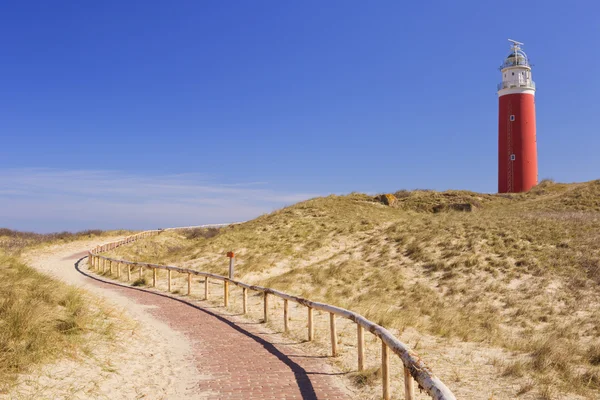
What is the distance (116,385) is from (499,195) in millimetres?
40973

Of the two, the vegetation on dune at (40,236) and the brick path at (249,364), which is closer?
the brick path at (249,364)

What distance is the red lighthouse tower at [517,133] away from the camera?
143 feet

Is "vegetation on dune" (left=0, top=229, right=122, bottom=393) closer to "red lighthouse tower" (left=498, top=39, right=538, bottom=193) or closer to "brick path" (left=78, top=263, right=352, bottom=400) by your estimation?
"brick path" (left=78, top=263, right=352, bottom=400)

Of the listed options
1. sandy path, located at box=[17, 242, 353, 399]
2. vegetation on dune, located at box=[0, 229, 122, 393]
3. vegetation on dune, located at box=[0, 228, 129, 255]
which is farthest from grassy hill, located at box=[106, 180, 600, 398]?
vegetation on dune, located at box=[0, 228, 129, 255]

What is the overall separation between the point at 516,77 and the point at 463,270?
3117 centimetres

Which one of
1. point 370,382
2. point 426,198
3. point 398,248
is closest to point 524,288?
point 398,248

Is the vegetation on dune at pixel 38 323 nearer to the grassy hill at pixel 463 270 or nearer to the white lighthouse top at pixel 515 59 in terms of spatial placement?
the grassy hill at pixel 463 270

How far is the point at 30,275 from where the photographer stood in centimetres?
1214

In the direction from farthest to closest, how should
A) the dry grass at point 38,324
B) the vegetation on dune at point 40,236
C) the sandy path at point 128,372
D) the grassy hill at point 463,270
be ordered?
the vegetation on dune at point 40,236 → the grassy hill at point 463,270 → the dry grass at point 38,324 → the sandy path at point 128,372

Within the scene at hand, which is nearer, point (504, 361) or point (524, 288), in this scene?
point (504, 361)

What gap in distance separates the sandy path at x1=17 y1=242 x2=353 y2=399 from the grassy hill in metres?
3.51

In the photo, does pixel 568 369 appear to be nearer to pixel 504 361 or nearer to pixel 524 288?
pixel 504 361

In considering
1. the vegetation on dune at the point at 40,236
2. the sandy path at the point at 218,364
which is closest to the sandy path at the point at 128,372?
the sandy path at the point at 218,364

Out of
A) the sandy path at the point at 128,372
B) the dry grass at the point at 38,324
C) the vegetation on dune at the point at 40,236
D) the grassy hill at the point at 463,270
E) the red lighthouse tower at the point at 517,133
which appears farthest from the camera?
the vegetation on dune at the point at 40,236
